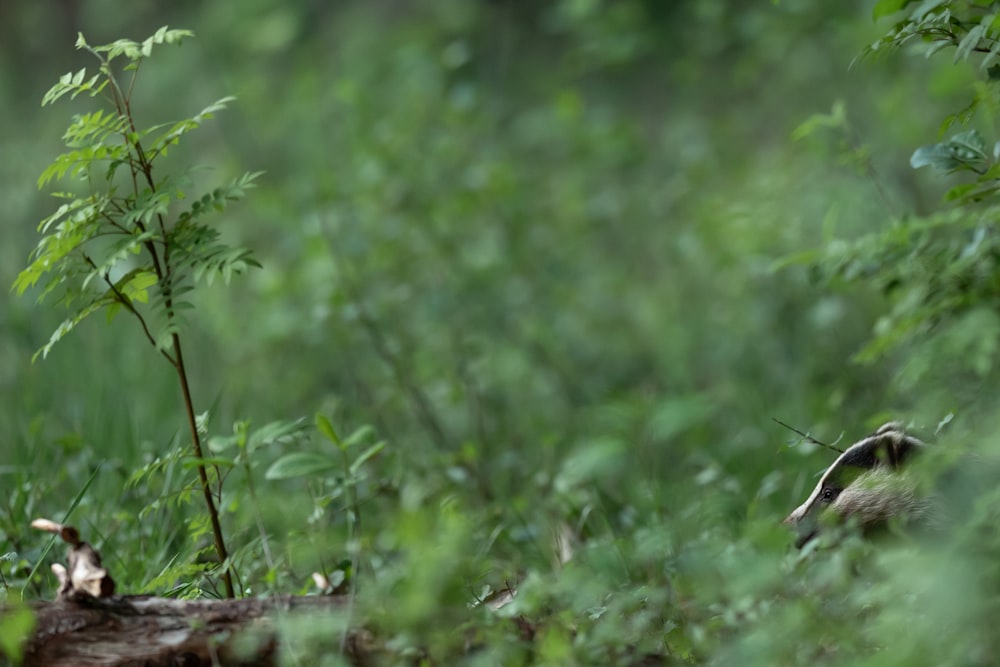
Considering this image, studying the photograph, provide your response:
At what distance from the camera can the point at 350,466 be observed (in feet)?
5.96

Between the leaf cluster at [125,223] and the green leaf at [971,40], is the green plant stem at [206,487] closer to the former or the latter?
the leaf cluster at [125,223]

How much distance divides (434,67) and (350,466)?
300 centimetres

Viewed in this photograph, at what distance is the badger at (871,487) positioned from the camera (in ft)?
4.89

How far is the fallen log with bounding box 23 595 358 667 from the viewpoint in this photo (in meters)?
1.37

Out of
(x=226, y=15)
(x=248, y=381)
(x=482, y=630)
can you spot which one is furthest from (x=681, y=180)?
(x=482, y=630)

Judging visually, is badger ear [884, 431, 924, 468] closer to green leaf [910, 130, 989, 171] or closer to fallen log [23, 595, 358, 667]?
green leaf [910, 130, 989, 171]

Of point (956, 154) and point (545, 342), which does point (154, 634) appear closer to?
point (956, 154)

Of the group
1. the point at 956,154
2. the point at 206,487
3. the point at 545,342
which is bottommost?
the point at 206,487

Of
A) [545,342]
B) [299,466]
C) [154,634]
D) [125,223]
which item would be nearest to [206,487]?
[299,466]

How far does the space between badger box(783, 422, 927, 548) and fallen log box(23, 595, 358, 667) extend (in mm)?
705

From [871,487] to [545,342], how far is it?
2595 millimetres

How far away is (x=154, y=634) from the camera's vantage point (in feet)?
4.55

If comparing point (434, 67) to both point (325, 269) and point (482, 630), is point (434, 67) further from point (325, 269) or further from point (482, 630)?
point (482, 630)

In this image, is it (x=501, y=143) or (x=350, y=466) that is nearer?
(x=350, y=466)
